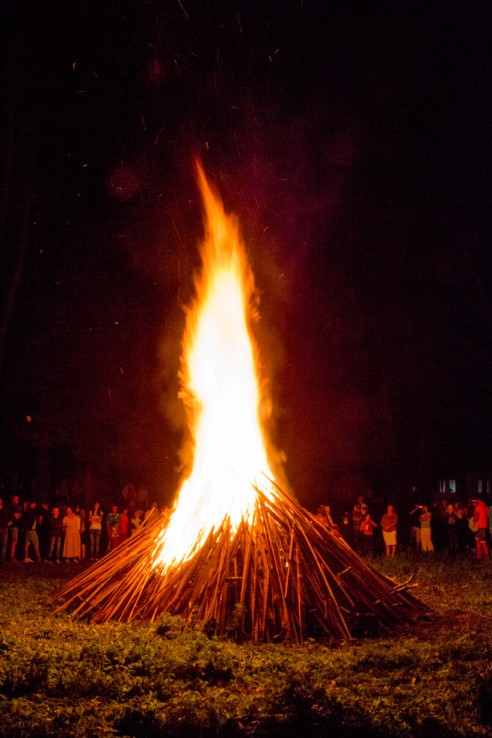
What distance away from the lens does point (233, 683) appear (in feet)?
24.1

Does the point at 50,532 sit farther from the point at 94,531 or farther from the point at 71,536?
the point at 94,531

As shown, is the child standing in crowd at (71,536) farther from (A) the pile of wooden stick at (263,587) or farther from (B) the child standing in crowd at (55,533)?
(A) the pile of wooden stick at (263,587)

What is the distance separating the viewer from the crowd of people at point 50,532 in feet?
68.9

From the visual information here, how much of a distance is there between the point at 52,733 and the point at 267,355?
100ft

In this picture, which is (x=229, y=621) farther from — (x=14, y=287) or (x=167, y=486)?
(x=167, y=486)

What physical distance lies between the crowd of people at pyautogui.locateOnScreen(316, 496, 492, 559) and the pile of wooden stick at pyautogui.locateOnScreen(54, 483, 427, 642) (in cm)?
968

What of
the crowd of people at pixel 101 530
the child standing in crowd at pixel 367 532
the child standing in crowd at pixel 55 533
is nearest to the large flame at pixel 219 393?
the crowd of people at pixel 101 530

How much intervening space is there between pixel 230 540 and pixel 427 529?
14.6 meters

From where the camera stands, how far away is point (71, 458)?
37.5 metres

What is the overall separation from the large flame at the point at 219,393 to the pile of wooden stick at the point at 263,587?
1.39 feet

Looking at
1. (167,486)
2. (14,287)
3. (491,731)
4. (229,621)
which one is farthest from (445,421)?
(491,731)

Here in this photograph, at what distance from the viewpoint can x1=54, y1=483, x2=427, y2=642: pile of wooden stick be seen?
9477 millimetres

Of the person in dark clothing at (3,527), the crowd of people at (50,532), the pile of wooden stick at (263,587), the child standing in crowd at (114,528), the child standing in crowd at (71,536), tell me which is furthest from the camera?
the child standing in crowd at (114,528)

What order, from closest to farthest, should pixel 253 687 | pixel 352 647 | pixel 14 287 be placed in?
pixel 253 687 < pixel 352 647 < pixel 14 287
